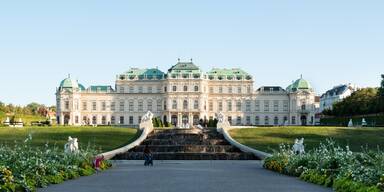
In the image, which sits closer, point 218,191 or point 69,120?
point 218,191

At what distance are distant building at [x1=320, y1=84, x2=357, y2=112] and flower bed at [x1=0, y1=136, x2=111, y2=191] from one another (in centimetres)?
13657

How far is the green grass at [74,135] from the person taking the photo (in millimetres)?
44219

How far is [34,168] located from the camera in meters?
19.9

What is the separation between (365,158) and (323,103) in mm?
Result: 164453

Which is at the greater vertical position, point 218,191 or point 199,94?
point 199,94

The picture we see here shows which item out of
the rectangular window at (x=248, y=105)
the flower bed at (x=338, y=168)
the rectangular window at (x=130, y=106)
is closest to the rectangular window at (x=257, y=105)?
the rectangular window at (x=248, y=105)

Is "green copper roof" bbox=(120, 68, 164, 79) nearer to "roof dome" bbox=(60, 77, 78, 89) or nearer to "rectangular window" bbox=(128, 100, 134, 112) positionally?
"rectangular window" bbox=(128, 100, 134, 112)

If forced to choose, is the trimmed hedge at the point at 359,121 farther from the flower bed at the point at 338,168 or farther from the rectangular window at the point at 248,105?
the flower bed at the point at 338,168

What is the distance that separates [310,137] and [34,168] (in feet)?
105

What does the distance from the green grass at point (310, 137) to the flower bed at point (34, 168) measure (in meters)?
18.8

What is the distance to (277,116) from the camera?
141625 millimetres

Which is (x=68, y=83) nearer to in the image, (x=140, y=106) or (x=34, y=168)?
(x=140, y=106)

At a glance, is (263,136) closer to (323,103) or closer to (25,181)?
(25,181)

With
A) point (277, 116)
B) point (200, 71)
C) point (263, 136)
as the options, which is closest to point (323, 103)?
point (277, 116)
